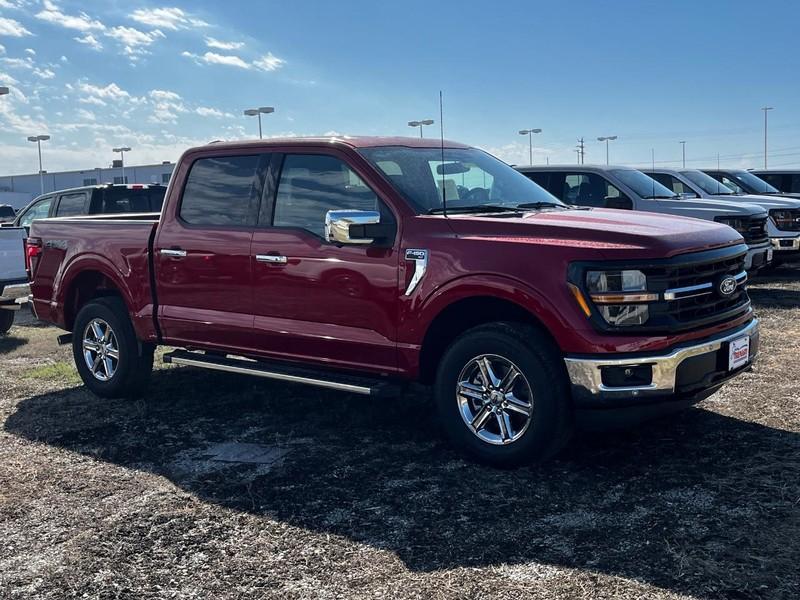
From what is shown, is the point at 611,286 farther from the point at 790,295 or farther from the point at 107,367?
the point at 790,295

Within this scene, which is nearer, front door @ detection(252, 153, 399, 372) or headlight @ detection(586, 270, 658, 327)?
headlight @ detection(586, 270, 658, 327)

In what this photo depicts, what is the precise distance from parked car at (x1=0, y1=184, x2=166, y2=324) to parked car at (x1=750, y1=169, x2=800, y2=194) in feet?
45.2

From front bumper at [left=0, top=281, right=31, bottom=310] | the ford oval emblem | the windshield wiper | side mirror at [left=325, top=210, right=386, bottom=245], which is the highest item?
the windshield wiper

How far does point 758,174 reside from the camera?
1927cm

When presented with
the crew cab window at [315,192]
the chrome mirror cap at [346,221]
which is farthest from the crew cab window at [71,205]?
the chrome mirror cap at [346,221]

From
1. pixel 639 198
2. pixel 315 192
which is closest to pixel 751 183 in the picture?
pixel 639 198

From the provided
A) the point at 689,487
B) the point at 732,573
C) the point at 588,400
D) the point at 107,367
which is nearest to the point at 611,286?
the point at 588,400

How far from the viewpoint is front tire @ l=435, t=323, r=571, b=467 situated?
14.9 feet

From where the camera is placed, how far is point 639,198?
1130cm

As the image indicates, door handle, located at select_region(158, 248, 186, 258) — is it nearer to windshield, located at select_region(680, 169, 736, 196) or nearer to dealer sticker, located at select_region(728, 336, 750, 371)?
dealer sticker, located at select_region(728, 336, 750, 371)

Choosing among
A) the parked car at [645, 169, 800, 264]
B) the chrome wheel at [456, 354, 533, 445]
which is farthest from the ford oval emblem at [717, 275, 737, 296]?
the parked car at [645, 169, 800, 264]

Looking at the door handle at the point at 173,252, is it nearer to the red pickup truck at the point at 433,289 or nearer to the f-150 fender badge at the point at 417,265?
the red pickup truck at the point at 433,289

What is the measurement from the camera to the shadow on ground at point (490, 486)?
12.1 ft

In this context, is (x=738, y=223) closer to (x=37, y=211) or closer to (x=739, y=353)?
(x=739, y=353)
